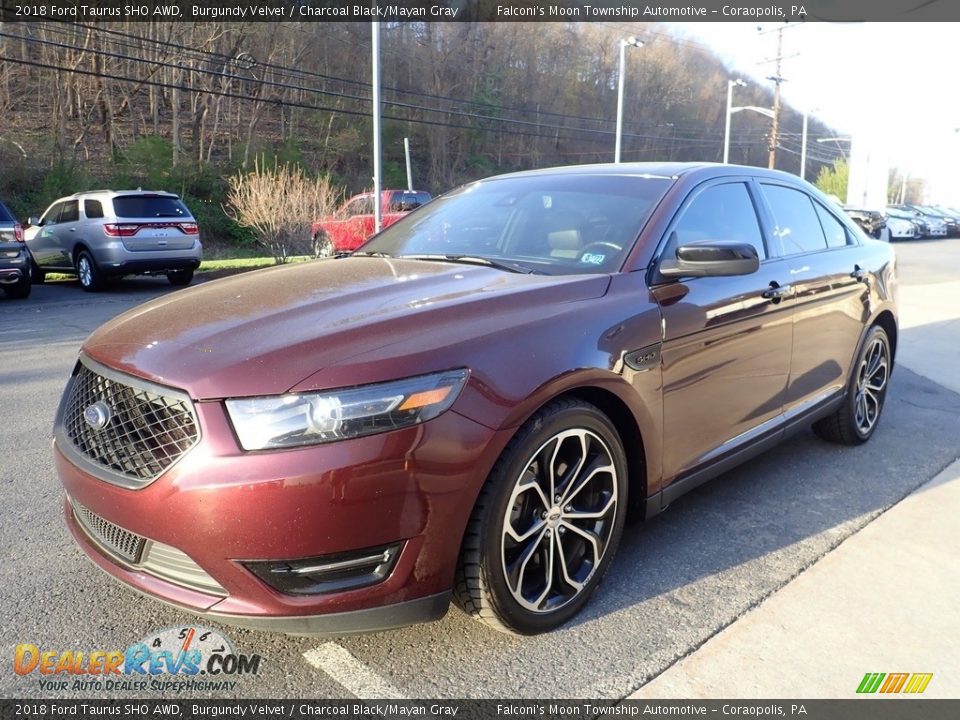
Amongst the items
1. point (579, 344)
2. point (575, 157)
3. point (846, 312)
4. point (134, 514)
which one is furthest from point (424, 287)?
point (575, 157)

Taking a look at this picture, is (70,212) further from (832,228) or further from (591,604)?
(591,604)

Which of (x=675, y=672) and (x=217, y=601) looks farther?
(x=675, y=672)

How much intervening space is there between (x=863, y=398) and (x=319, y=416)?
12.9 ft

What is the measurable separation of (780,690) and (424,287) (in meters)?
1.78

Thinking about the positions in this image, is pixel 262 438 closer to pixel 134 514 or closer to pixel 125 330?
pixel 134 514

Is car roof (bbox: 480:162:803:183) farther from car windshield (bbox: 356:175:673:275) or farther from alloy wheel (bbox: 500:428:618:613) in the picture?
alloy wheel (bbox: 500:428:618:613)

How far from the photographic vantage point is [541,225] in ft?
11.1

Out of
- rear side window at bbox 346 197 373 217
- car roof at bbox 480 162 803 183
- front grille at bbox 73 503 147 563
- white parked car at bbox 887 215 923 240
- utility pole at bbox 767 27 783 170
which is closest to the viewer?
front grille at bbox 73 503 147 563

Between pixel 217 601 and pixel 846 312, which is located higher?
pixel 846 312

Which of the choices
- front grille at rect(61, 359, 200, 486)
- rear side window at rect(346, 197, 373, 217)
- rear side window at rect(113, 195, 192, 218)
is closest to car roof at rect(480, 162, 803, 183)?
front grille at rect(61, 359, 200, 486)

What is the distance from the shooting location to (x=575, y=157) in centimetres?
6353

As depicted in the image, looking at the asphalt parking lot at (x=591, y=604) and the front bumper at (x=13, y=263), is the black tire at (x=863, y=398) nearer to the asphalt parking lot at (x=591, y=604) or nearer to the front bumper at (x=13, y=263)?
the asphalt parking lot at (x=591, y=604)

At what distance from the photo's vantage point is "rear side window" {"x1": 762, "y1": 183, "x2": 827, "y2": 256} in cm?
394

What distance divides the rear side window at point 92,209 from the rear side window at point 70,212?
0.80 ft
